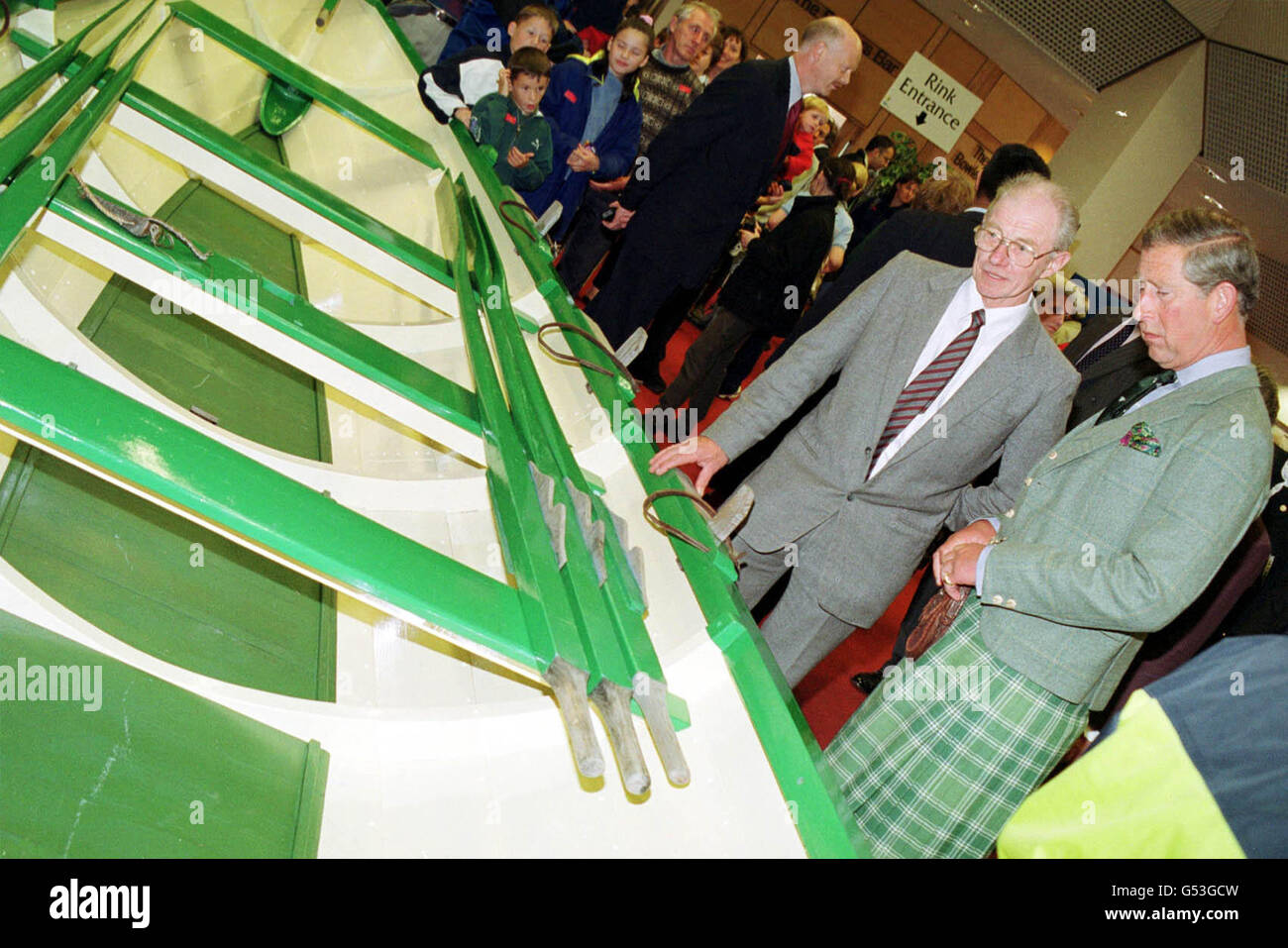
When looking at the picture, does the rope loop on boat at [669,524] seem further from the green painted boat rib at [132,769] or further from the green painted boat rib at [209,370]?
the green painted boat rib at [209,370]

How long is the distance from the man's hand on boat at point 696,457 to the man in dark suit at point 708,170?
4.25 feet

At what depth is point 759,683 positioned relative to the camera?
1.37 m

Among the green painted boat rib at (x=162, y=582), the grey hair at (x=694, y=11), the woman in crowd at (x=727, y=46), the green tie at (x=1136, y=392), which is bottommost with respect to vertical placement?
the green painted boat rib at (x=162, y=582)

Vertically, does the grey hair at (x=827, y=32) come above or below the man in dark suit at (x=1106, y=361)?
above

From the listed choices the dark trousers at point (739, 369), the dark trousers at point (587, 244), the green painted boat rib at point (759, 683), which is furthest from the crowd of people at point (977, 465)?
the dark trousers at point (739, 369)

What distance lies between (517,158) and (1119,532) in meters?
2.64

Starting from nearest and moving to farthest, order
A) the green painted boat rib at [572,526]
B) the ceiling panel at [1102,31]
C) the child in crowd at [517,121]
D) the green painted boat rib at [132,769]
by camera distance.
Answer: the green painted boat rib at [132,769] → the green painted boat rib at [572,526] → the child in crowd at [517,121] → the ceiling panel at [1102,31]

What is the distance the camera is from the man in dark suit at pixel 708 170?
2.61 m

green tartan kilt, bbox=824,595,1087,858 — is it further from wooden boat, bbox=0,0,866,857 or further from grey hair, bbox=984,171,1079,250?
grey hair, bbox=984,171,1079,250

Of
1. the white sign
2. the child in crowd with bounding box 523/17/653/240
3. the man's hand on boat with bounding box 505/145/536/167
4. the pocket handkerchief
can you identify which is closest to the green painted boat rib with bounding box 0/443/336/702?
the pocket handkerchief

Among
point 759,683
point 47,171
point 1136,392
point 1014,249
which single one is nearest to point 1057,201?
point 1014,249

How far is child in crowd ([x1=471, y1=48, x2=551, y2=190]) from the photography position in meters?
3.38

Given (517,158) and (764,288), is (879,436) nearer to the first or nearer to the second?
(764,288)
